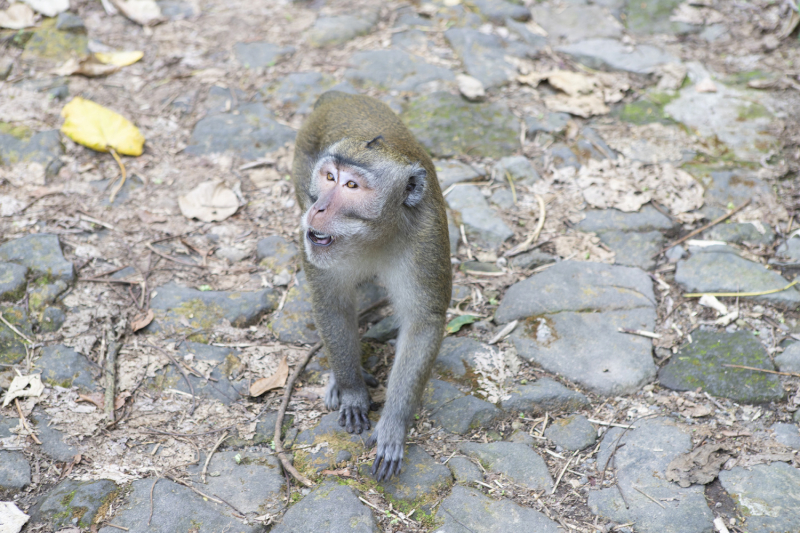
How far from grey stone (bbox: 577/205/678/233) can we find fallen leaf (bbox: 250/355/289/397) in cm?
268

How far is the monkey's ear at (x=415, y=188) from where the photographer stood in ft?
11.3

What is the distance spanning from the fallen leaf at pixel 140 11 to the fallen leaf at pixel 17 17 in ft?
3.13

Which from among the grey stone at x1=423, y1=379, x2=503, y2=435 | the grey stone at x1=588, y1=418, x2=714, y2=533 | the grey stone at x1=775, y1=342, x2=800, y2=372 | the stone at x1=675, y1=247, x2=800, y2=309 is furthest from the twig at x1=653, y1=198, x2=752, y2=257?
the grey stone at x1=423, y1=379, x2=503, y2=435

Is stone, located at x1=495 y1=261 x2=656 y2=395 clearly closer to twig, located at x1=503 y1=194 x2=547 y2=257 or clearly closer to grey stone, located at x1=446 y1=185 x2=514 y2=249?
twig, located at x1=503 y1=194 x2=547 y2=257

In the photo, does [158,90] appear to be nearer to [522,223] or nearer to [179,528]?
[522,223]

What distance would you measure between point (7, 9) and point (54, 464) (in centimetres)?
578

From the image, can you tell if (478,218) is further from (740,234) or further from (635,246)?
(740,234)

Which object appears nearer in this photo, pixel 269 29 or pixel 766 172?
pixel 766 172

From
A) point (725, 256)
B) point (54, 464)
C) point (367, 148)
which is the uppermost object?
point (367, 148)

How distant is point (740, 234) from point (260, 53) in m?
5.14

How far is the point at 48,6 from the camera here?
279 inches

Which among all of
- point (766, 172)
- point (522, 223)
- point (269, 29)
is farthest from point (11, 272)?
point (766, 172)

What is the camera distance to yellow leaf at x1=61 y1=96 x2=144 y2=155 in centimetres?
570

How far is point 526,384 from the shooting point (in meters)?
4.07
